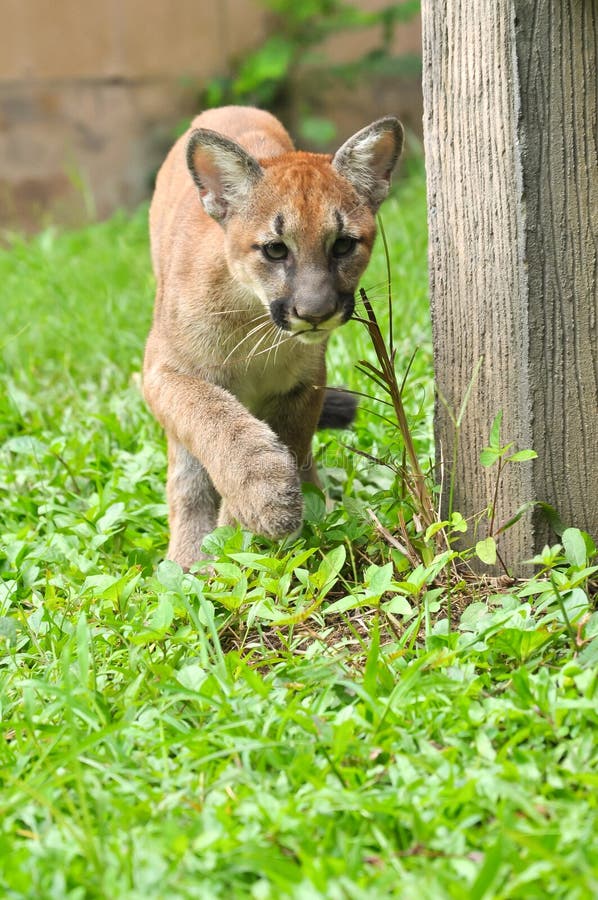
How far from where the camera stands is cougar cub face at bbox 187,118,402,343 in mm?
3525

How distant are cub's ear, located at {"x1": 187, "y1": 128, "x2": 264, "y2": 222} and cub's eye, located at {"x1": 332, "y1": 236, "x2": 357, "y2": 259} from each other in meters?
0.38

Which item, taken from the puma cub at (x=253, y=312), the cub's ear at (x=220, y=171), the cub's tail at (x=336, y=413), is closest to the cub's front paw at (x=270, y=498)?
the puma cub at (x=253, y=312)

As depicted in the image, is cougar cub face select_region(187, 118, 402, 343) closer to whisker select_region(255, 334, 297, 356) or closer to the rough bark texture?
whisker select_region(255, 334, 297, 356)

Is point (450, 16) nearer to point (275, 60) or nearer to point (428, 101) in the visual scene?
point (428, 101)

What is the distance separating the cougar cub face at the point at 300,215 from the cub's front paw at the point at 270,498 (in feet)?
1.41

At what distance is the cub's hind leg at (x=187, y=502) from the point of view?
Answer: 3998 mm

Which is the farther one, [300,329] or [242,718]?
[300,329]

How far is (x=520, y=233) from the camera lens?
2928 millimetres

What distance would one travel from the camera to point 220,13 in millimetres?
10789

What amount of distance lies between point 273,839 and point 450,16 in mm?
2196

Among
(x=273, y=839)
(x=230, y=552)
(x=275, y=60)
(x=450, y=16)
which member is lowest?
(x=273, y=839)

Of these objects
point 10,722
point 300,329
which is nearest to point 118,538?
point 300,329

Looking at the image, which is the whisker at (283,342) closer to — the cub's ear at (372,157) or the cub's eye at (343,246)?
the cub's eye at (343,246)

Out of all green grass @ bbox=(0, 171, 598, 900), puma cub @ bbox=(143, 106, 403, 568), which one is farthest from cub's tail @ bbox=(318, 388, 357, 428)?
green grass @ bbox=(0, 171, 598, 900)
